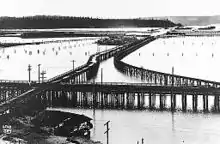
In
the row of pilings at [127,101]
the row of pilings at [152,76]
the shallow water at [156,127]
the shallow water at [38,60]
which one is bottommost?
the shallow water at [156,127]

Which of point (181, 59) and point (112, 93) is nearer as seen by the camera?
point (112, 93)

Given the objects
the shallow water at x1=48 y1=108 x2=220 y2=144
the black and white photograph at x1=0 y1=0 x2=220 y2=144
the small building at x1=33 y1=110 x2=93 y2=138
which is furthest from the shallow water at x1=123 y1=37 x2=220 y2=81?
the small building at x1=33 y1=110 x2=93 y2=138

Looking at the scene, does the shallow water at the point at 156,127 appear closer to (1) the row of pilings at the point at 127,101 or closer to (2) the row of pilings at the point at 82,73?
(1) the row of pilings at the point at 127,101

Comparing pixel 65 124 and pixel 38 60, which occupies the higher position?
pixel 38 60

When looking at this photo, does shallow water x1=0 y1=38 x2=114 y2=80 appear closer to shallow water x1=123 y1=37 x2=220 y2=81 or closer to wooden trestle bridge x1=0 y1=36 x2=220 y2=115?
shallow water x1=123 y1=37 x2=220 y2=81

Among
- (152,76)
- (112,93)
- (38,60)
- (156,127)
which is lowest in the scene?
(156,127)

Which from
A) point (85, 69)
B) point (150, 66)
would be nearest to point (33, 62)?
point (150, 66)

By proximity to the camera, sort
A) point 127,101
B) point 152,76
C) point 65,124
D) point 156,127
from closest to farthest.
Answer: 1. point 65,124
2. point 156,127
3. point 127,101
4. point 152,76

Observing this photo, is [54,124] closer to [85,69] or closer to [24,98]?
[24,98]

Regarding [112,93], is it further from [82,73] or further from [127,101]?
[82,73]

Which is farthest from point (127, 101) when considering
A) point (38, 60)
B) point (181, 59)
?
point (38, 60)

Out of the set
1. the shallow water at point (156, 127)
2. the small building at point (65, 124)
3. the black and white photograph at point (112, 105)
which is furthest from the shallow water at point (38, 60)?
the small building at point (65, 124)
